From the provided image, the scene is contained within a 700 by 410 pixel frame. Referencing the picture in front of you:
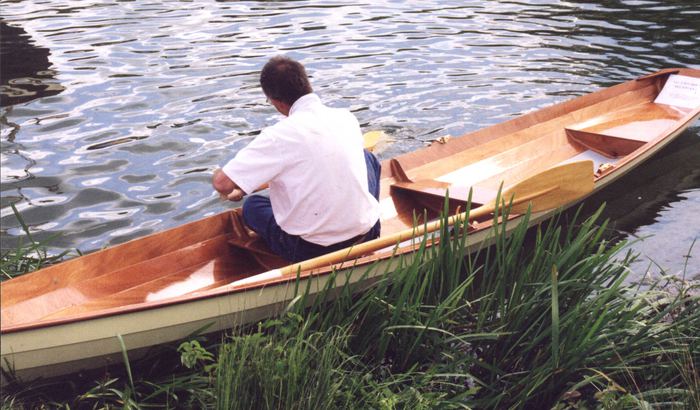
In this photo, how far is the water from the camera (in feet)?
24.9

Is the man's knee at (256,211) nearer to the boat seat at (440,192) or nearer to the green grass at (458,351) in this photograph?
the green grass at (458,351)

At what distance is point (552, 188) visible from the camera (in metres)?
5.60

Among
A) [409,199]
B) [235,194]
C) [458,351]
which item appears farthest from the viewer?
[409,199]

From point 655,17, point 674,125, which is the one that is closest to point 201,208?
point 674,125

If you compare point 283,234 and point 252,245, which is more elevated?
point 283,234

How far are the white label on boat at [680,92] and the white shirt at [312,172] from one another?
5708 millimetres

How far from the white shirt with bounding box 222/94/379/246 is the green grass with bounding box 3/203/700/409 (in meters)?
0.67

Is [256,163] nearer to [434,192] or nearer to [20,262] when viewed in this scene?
[20,262]

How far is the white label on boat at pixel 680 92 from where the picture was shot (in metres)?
9.30

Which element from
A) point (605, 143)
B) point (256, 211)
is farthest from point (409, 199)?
point (605, 143)

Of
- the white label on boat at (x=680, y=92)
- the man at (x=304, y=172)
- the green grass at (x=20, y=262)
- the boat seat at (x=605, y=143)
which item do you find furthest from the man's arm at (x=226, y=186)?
the white label on boat at (x=680, y=92)

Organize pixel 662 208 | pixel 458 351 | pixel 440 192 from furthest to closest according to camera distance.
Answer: pixel 662 208
pixel 440 192
pixel 458 351

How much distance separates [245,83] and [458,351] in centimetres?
729

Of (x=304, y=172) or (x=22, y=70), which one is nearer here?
(x=304, y=172)
